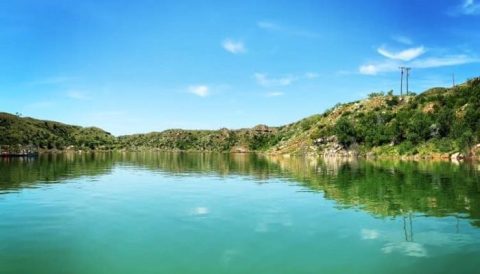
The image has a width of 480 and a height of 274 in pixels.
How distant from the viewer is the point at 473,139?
138 meters

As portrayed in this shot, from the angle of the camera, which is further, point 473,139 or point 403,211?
point 473,139

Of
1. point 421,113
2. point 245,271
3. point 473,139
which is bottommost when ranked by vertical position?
point 245,271

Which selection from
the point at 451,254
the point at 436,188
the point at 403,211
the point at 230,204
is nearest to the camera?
the point at 451,254

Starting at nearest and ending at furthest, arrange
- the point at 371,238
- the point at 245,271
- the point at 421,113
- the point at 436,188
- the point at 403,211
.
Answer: the point at 245,271 → the point at 371,238 → the point at 403,211 → the point at 436,188 → the point at 421,113

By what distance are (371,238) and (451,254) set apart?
524 cm

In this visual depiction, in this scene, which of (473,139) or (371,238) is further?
(473,139)

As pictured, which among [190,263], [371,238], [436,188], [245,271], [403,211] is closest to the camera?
[245,271]

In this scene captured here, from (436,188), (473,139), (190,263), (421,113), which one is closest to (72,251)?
(190,263)

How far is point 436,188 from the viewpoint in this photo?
58344 mm

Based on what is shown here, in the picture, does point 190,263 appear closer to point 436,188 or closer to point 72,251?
point 72,251

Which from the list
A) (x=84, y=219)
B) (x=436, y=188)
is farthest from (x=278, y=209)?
(x=436, y=188)

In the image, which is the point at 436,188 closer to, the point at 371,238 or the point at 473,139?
the point at 371,238

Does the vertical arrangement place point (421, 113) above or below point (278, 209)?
above

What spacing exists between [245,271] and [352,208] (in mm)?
22481
